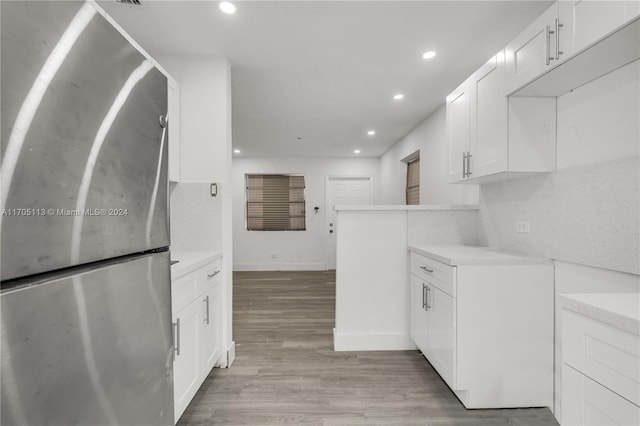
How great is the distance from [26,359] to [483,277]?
1978 millimetres

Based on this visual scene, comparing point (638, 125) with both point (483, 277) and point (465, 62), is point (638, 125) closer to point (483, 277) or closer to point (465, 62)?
point (483, 277)

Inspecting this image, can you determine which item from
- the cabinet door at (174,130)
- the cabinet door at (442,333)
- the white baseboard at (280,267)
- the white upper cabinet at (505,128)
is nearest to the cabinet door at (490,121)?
the white upper cabinet at (505,128)

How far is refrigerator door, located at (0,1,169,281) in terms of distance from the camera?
45 cm

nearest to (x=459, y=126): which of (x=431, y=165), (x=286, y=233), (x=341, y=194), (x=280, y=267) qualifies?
(x=431, y=165)

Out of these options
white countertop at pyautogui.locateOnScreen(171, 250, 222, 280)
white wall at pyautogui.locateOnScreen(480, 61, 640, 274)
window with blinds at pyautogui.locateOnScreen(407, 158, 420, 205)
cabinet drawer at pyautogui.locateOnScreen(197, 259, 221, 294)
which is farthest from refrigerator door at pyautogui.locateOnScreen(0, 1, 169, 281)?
window with blinds at pyautogui.locateOnScreen(407, 158, 420, 205)

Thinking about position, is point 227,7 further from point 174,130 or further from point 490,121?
point 490,121

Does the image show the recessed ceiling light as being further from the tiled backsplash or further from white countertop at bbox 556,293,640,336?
white countertop at bbox 556,293,640,336

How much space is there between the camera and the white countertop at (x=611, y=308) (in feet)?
2.56

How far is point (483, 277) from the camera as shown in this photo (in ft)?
5.67

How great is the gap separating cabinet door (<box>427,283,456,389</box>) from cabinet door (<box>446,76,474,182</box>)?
95cm

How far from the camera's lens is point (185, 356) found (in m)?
1.58

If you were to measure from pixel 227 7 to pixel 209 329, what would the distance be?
211cm

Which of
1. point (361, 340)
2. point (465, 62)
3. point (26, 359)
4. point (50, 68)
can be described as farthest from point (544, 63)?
point (361, 340)

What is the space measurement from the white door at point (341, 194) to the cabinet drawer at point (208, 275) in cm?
409
